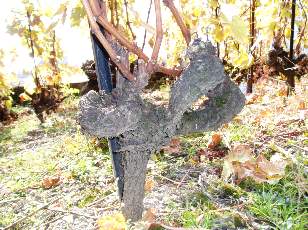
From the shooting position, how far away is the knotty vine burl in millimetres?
1042

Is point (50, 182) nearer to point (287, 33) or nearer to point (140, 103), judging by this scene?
point (140, 103)

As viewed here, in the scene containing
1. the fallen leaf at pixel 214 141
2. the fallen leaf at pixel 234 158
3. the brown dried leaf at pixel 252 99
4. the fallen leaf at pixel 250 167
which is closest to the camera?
the fallen leaf at pixel 250 167

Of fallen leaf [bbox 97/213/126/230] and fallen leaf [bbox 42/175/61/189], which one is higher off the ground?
fallen leaf [bbox 97/213/126/230]

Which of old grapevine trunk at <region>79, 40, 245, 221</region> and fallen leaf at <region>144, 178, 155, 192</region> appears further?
fallen leaf at <region>144, 178, 155, 192</region>

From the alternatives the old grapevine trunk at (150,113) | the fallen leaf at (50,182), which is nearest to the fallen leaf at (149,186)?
the old grapevine trunk at (150,113)

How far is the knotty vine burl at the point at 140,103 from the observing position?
1042 millimetres

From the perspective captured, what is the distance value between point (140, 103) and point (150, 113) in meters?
0.07

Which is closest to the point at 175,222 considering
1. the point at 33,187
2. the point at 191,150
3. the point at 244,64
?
the point at 191,150

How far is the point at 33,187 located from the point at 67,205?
51 cm

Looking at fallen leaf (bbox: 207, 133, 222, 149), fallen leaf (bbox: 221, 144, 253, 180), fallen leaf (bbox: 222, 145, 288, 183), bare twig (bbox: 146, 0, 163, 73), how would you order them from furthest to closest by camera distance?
1. fallen leaf (bbox: 207, 133, 222, 149)
2. fallen leaf (bbox: 221, 144, 253, 180)
3. fallen leaf (bbox: 222, 145, 288, 183)
4. bare twig (bbox: 146, 0, 163, 73)

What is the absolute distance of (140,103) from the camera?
1.13 metres

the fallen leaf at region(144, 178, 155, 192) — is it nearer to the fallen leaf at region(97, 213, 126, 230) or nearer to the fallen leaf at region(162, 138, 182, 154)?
the fallen leaf at region(97, 213, 126, 230)

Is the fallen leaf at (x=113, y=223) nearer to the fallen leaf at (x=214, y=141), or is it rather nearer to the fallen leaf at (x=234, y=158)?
the fallen leaf at (x=234, y=158)

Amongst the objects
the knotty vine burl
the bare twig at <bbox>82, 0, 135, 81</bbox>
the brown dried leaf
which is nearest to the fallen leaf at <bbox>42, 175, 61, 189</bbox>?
the knotty vine burl
